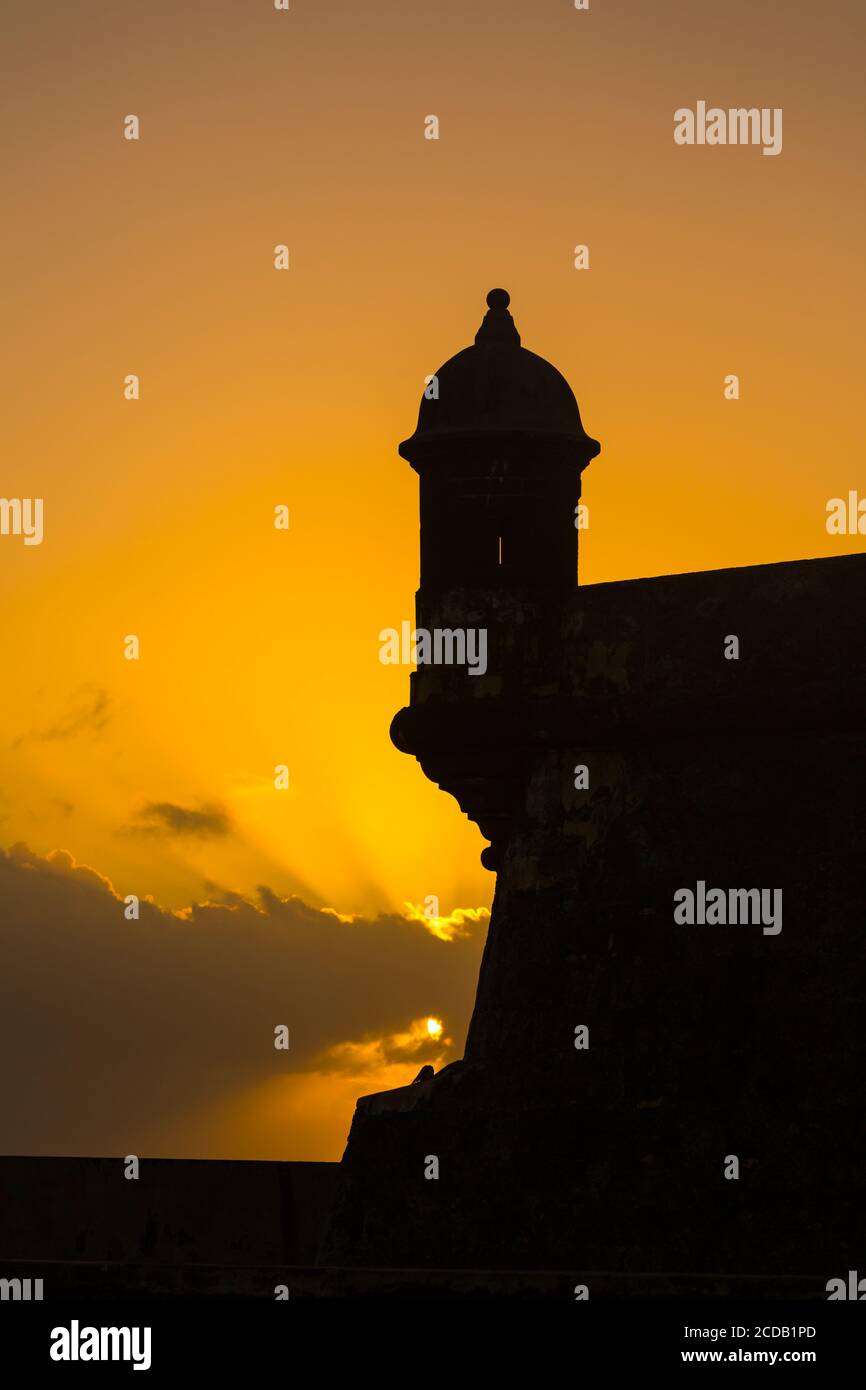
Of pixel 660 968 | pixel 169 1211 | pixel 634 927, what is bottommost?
pixel 169 1211

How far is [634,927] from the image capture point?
12922mm

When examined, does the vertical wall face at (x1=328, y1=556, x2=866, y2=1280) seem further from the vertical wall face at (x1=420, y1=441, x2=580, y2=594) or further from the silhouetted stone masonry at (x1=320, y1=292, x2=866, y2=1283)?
the vertical wall face at (x1=420, y1=441, x2=580, y2=594)

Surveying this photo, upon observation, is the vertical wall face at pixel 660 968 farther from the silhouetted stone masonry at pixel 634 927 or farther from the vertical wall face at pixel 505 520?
the vertical wall face at pixel 505 520

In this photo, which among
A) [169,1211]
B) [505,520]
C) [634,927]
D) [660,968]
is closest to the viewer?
[660,968]

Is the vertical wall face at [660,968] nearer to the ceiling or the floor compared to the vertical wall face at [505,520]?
nearer to the floor

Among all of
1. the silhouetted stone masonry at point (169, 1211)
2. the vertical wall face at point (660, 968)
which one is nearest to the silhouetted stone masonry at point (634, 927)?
the vertical wall face at point (660, 968)

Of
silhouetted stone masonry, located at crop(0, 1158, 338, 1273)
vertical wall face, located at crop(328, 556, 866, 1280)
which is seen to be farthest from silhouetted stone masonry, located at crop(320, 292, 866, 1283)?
silhouetted stone masonry, located at crop(0, 1158, 338, 1273)

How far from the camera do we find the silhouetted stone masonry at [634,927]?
12.1m

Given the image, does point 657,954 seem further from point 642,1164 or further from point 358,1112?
point 358,1112

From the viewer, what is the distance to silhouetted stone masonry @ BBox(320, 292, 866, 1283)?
1212 centimetres

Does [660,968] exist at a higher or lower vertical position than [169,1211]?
higher

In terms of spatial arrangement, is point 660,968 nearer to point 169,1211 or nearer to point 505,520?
point 505,520

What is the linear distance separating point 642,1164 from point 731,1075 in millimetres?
663

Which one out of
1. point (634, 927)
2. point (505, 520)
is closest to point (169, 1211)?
point (634, 927)
